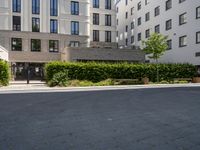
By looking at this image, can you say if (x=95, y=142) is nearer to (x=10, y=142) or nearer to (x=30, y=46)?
(x=10, y=142)

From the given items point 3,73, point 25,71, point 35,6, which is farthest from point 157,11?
point 3,73

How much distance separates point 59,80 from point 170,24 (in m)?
21.0

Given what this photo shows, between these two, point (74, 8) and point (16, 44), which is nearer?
point (16, 44)

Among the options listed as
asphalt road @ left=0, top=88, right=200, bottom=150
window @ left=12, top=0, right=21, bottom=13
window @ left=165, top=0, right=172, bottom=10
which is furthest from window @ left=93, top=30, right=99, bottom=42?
asphalt road @ left=0, top=88, right=200, bottom=150

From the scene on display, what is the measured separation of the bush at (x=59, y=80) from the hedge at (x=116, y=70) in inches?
41.9

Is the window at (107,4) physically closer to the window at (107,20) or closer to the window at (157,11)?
the window at (107,20)

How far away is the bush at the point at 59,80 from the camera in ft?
85.1

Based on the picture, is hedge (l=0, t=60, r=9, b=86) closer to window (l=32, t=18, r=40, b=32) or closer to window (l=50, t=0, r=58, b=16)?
window (l=32, t=18, r=40, b=32)

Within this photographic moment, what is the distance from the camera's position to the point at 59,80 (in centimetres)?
2611

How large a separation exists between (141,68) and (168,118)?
844 inches

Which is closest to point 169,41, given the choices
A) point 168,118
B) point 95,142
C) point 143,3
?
point 143,3

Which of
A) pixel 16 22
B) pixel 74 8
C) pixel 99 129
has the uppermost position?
pixel 74 8

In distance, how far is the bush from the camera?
85.1 ft

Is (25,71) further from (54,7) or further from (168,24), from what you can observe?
(168,24)
